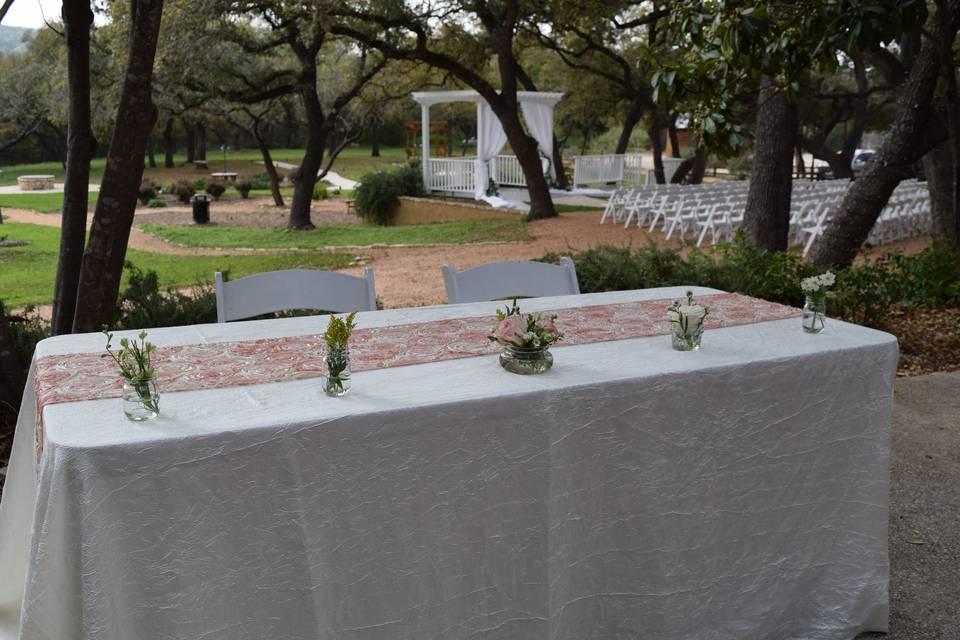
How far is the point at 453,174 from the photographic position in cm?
2077

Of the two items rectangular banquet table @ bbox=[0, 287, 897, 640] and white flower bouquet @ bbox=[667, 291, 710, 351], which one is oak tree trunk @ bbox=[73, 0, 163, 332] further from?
white flower bouquet @ bbox=[667, 291, 710, 351]

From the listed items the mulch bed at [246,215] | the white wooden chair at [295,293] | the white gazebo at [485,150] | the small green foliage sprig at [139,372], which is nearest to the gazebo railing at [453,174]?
the white gazebo at [485,150]

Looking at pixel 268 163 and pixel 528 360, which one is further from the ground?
pixel 268 163

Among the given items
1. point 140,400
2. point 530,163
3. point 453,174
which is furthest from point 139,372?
point 453,174

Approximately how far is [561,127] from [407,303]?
28485mm

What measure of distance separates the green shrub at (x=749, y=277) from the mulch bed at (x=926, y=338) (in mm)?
134

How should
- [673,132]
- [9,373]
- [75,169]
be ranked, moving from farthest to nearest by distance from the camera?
[673,132], [75,169], [9,373]

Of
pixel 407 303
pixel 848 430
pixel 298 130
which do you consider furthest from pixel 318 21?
pixel 298 130

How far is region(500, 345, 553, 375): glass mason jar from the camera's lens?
88.8 inches

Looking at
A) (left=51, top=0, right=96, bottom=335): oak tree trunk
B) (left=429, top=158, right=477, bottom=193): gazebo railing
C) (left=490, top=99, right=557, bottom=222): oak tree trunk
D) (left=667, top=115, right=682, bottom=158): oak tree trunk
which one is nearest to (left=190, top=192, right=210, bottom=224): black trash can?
(left=429, top=158, right=477, bottom=193): gazebo railing

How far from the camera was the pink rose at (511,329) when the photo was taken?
7.33 feet

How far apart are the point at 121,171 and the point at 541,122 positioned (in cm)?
1704

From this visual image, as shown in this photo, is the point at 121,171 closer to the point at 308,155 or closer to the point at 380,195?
the point at 308,155

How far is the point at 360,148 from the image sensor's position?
55250 millimetres
